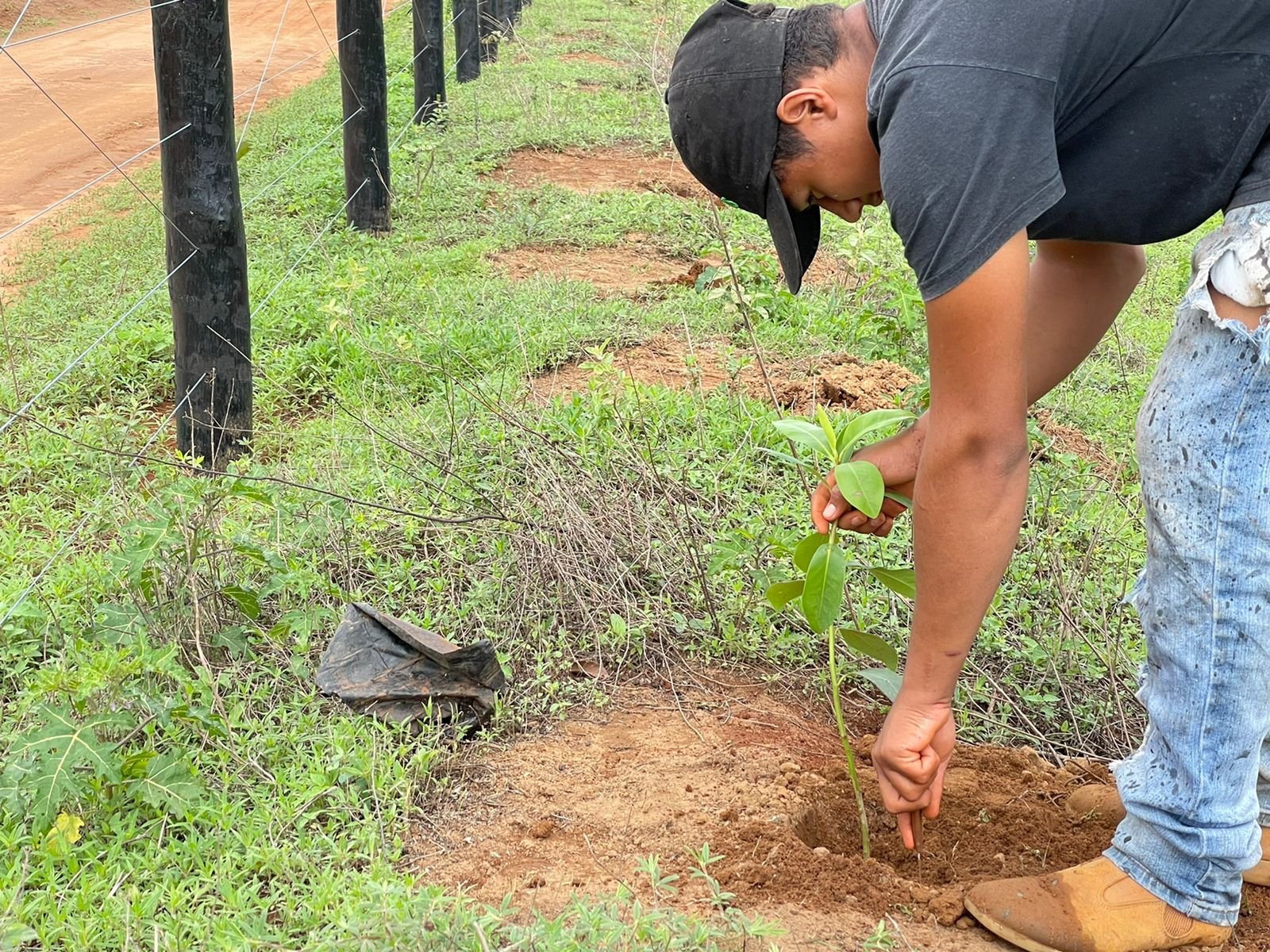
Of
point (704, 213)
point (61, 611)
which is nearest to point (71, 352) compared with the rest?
point (61, 611)

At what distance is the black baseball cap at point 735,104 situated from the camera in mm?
1734

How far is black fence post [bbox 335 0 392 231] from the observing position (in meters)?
6.80

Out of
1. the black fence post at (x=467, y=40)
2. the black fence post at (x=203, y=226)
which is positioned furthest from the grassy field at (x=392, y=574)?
the black fence post at (x=467, y=40)

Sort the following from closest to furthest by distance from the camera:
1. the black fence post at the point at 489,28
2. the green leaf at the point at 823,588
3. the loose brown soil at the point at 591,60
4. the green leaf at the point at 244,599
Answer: the green leaf at the point at 823,588, the green leaf at the point at 244,599, the loose brown soil at the point at 591,60, the black fence post at the point at 489,28

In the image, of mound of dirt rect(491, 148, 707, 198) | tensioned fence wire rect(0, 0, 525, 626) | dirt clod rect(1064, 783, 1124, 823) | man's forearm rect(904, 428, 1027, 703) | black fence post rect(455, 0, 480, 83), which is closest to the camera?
man's forearm rect(904, 428, 1027, 703)

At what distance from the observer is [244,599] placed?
2.81 meters

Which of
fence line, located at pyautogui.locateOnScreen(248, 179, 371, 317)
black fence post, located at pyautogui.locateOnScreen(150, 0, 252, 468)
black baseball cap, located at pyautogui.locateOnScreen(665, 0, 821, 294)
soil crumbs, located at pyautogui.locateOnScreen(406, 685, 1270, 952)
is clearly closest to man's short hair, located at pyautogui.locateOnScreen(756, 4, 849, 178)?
black baseball cap, located at pyautogui.locateOnScreen(665, 0, 821, 294)

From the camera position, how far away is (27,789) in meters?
2.18

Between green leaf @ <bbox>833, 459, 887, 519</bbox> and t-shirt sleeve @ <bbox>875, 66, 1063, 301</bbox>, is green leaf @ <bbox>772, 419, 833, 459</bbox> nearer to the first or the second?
green leaf @ <bbox>833, 459, 887, 519</bbox>

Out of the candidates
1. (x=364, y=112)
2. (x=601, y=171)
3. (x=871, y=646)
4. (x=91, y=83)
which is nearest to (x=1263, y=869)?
(x=871, y=646)

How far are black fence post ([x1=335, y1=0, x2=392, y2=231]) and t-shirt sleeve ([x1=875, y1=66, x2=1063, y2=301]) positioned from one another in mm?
5626

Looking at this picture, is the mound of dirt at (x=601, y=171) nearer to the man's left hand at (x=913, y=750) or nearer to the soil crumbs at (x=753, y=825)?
the soil crumbs at (x=753, y=825)

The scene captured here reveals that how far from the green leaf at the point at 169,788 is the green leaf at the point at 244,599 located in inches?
22.3

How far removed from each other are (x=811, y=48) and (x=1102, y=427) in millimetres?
2937
